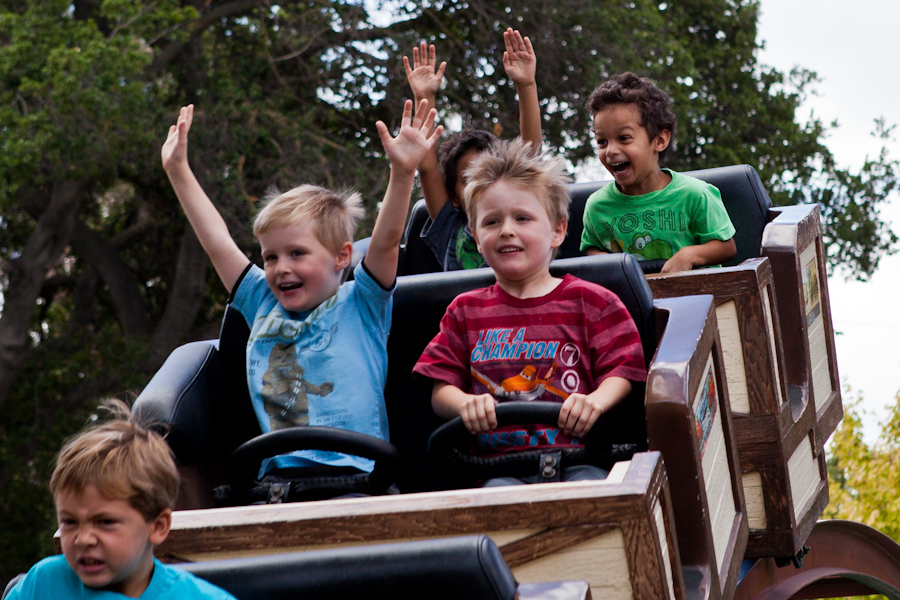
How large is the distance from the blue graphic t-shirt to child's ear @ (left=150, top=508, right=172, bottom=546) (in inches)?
27.9

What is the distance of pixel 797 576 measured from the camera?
129 inches

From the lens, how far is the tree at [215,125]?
8.80 metres

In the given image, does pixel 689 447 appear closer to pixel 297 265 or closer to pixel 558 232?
pixel 558 232

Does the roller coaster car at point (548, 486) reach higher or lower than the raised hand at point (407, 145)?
lower

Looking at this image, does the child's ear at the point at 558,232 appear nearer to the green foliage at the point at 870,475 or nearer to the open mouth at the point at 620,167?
the open mouth at the point at 620,167

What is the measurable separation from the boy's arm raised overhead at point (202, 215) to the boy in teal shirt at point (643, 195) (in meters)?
1.26

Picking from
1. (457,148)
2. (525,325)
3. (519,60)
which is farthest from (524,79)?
(525,325)

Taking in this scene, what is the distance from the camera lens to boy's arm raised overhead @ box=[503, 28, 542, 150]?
356cm

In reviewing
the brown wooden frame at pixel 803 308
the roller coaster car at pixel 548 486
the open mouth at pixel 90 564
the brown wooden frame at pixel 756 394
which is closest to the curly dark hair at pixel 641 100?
the brown wooden frame at pixel 803 308

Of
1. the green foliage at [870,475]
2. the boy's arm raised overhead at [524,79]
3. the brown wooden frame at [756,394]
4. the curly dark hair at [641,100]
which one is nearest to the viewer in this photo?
the brown wooden frame at [756,394]

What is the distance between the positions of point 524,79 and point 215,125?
287 inches

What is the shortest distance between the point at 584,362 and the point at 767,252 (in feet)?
3.29

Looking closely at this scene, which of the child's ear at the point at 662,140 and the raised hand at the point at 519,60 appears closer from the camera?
the child's ear at the point at 662,140

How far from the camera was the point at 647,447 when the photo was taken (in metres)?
2.20
